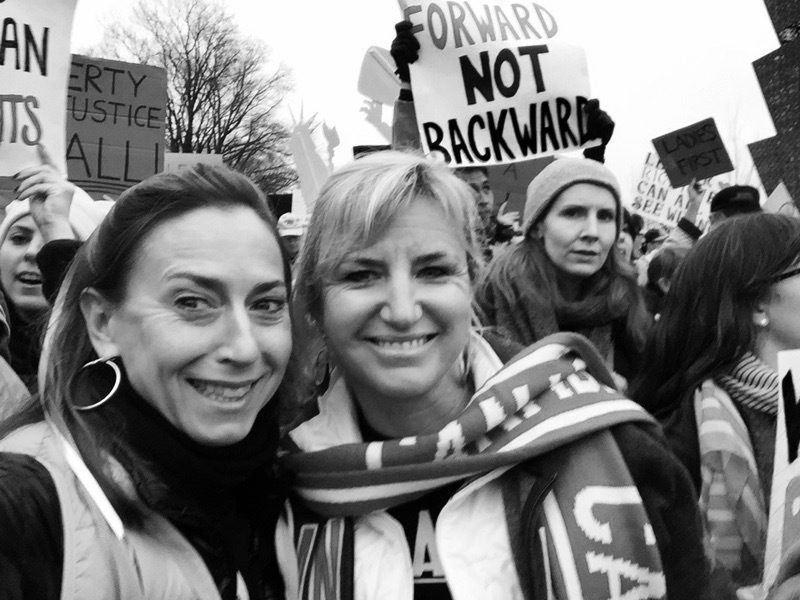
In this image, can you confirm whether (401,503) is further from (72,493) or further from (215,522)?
(72,493)

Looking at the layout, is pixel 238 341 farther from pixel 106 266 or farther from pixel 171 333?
pixel 106 266

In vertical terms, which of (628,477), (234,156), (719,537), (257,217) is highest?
(234,156)

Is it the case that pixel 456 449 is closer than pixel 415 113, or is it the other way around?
pixel 456 449

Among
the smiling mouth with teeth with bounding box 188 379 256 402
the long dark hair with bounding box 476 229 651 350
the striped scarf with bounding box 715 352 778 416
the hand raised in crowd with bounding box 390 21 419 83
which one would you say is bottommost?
the striped scarf with bounding box 715 352 778 416

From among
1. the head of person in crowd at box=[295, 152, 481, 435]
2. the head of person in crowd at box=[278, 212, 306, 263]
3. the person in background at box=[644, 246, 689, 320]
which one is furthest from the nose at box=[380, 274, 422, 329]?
the head of person in crowd at box=[278, 212, 306, 263]

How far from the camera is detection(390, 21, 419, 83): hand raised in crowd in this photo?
11.7 feet

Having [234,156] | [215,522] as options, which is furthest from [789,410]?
[234,156]

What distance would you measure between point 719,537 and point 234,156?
24063 mm

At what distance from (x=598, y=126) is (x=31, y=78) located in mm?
2357

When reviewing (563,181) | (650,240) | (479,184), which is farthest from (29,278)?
(650,240)

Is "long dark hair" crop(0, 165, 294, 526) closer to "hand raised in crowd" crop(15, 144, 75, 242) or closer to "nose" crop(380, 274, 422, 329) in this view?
"nose" crop(380, 274, 422, 329)

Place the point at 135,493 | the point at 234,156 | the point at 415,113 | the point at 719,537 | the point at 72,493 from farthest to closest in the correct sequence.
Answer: the point at 234,156, the point at 415,113, the point at 719,537, the point at 135,493, the point at 72,493

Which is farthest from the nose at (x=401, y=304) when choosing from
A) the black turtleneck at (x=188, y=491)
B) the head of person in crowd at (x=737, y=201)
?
the head of person in crowd at (x=737, y=201)

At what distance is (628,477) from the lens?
5.43 feet
